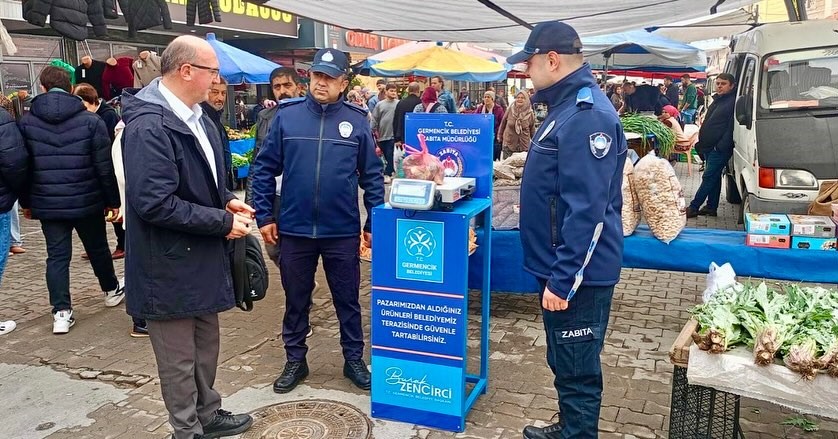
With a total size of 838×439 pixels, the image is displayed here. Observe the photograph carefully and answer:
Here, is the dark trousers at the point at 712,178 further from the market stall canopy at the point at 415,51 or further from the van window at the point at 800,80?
the market stall canopy at the point at 415,51

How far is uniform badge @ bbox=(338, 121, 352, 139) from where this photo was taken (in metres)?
3.86

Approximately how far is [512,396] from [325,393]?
1.15 metres

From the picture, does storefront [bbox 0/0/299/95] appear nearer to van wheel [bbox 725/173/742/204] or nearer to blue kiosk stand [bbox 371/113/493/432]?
van wheel [bbox 725/173/742/204]

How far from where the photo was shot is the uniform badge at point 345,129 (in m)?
3.86

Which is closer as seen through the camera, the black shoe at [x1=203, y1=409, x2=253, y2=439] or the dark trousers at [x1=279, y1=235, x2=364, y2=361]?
the black shoe at [x1=203, y1=409, x2=253, y2=439]

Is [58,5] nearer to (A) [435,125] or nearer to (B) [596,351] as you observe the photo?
(A) [435,125]

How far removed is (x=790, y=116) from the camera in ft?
22.8

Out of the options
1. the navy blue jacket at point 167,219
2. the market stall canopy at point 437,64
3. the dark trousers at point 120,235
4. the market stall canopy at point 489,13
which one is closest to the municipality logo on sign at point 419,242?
the navy blue jacket at point 167,219

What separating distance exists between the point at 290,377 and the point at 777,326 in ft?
8.91

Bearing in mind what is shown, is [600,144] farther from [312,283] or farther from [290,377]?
[290,377]

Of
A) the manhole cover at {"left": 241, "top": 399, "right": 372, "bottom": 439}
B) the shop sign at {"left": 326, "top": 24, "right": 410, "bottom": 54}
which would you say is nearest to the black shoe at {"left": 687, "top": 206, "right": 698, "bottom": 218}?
the manhole cover at {"left": 241, "top": 399, "right": 372, "bottom": 439}

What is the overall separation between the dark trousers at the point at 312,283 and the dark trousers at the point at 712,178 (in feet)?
22.1

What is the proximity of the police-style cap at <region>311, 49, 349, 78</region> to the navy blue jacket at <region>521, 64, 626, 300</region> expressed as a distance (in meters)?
1.26

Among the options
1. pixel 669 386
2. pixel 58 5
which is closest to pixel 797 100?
pixel 669 386
